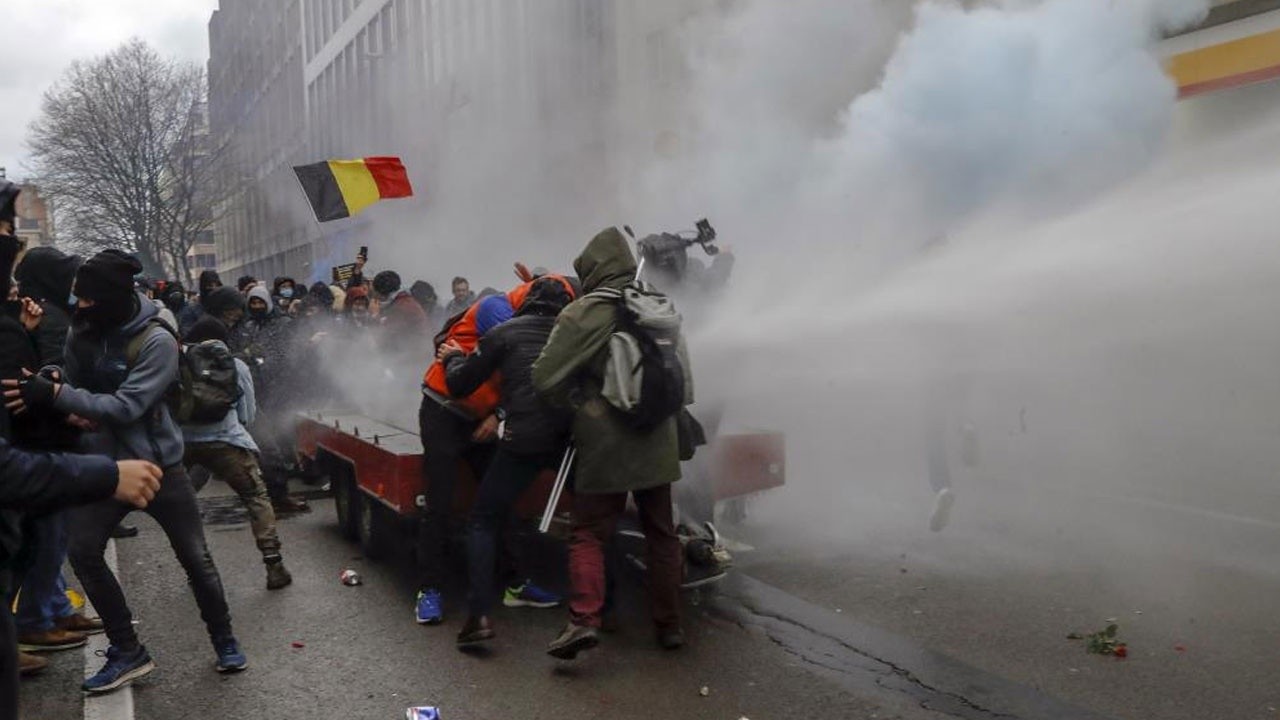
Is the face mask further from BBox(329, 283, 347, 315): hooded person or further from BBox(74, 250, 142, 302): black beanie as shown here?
BBox(329, 283, 347, 315): hooded person

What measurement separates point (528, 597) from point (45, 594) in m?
2.05

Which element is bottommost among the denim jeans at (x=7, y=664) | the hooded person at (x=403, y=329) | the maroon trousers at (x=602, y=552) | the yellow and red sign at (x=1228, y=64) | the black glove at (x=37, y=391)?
the maroon trousers at (x=602, y=552)

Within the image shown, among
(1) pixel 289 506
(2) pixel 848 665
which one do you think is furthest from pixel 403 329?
(2) pixel 848 665

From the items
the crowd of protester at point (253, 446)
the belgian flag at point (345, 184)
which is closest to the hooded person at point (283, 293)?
the belgian flag at point (345, 184)

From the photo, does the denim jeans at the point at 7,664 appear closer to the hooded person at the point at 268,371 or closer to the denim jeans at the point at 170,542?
the denim jeans at the point at 170,542

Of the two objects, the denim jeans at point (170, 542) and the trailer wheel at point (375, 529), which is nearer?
the denim jeans at point (170, 542)

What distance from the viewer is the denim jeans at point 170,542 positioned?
4113 mm

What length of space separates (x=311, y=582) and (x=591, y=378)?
2387 mm

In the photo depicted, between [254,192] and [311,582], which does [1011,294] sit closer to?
[311,582]

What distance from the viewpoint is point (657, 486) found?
4.48 m

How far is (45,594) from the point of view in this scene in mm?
4617

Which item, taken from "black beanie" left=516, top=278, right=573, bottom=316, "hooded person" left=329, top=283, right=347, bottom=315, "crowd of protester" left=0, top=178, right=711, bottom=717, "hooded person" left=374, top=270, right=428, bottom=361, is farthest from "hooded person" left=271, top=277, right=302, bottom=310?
"black beanie" left=516, top=278, right=573, bottom=316

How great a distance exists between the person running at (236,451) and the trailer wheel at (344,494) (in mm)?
886

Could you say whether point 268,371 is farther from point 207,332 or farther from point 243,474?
point 243,474
